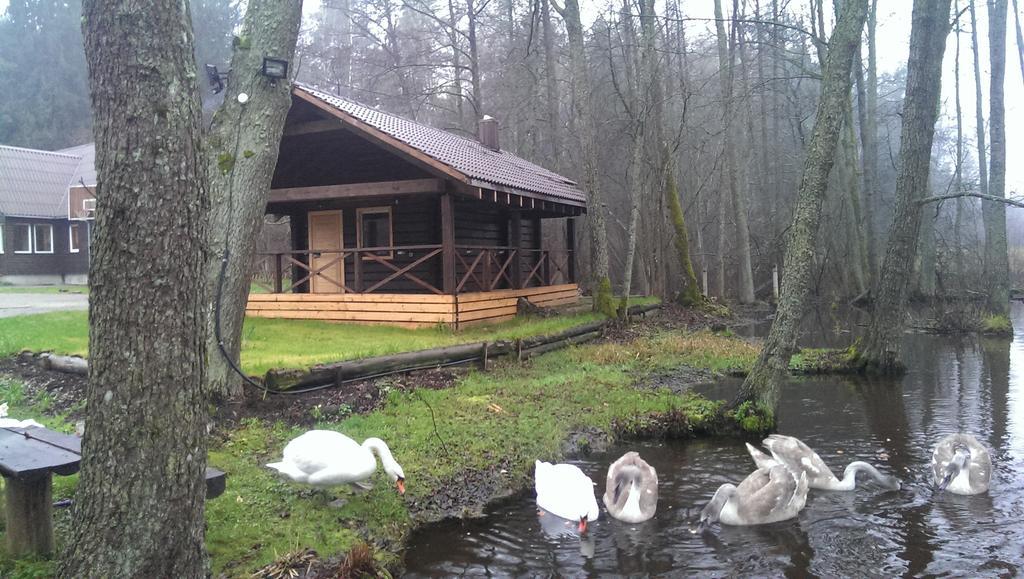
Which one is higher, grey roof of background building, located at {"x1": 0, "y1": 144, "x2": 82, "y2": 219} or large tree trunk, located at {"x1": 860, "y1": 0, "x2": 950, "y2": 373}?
grey roof of background building, located at {"x1": 0, "y1": 144, "x2": 82, "y2": 219}

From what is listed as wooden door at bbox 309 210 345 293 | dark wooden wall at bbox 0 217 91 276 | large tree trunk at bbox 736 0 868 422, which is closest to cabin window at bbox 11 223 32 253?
dark wooden wall at bbox 0 217 91 276

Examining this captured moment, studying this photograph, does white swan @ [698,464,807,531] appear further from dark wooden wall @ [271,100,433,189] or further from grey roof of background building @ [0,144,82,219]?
grey roof of background building @ [0,144,82,219]

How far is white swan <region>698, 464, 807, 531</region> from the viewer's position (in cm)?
538

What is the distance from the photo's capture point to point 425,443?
6.49 metres

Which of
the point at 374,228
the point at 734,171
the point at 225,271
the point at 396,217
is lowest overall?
the point at 225,271

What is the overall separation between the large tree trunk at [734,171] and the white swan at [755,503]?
53.9ft

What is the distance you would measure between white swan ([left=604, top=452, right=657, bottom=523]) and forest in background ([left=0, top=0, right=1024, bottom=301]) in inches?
548

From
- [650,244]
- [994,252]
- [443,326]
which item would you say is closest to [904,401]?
[443,326]

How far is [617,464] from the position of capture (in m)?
5.90

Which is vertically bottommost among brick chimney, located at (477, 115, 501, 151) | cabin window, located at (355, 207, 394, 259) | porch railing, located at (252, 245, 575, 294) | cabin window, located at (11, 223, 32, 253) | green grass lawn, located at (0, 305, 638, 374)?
green grass lawn, located at (0, 305, 638, 374)

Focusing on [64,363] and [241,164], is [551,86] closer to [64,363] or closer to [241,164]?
[241,164]

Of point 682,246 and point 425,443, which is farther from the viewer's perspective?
point 682,246

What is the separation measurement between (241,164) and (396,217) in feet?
29.2

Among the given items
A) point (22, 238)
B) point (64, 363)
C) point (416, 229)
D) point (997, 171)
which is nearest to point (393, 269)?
point (416, 229)
